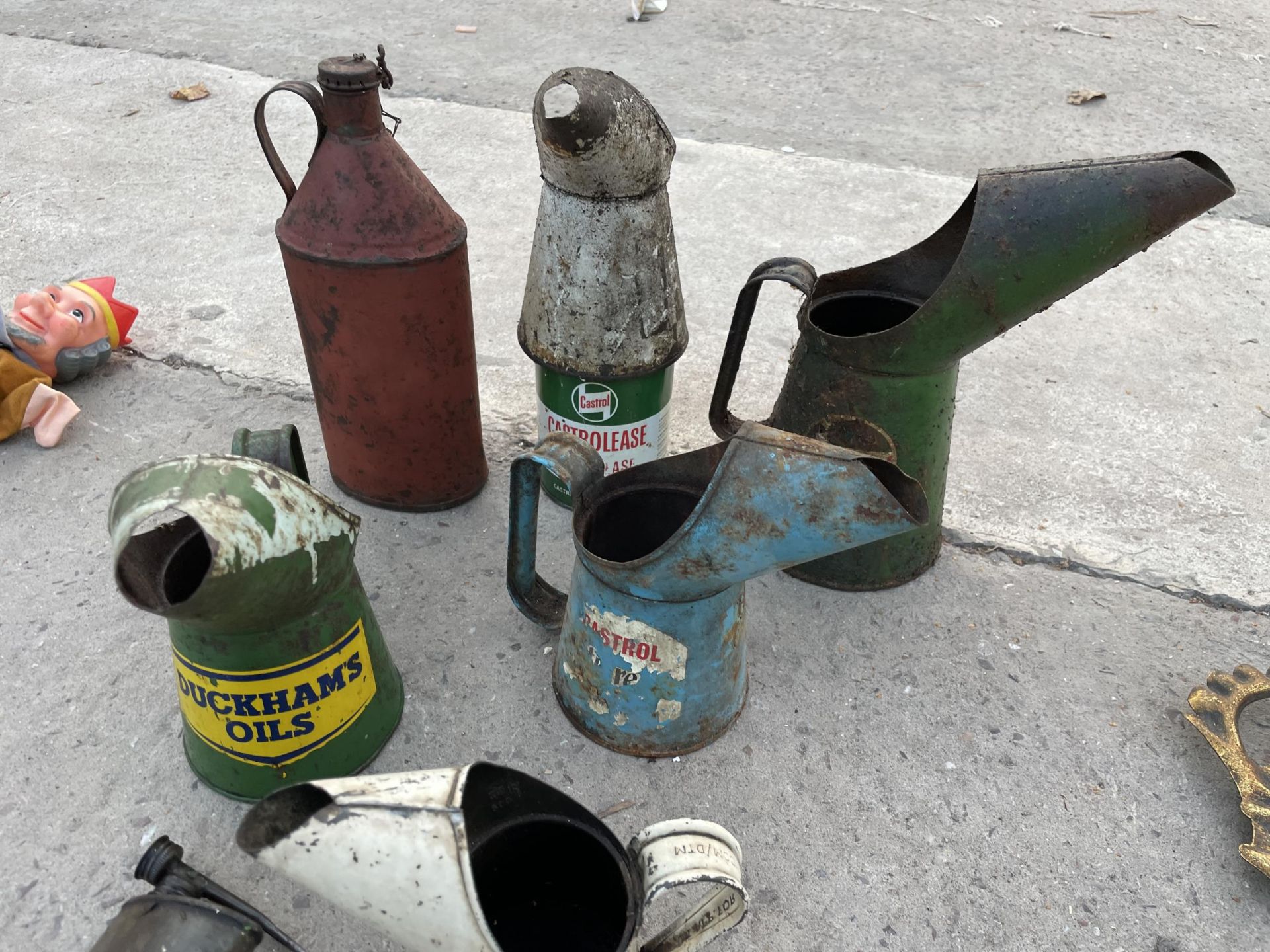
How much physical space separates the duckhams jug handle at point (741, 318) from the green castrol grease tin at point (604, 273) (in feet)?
0.32

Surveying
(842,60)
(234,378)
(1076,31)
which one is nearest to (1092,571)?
(234,378)

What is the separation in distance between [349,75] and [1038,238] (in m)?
1.14

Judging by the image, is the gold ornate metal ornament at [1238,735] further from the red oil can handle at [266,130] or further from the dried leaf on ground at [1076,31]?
the dried leaf on ground at [1076,31]

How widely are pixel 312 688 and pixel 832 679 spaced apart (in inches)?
34.7

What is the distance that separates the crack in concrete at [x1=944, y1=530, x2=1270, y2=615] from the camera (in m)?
1.88

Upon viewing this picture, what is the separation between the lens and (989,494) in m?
2.17

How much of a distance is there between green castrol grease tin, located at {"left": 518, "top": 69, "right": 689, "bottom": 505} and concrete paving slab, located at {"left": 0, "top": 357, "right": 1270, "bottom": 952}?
12.2 inches

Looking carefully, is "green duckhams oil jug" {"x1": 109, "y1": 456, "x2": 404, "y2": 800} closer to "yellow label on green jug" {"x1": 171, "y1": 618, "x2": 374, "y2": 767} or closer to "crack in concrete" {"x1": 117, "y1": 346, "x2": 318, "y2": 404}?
"yellow label on green jug" {"x1": 171, "y1": 618, "x2": 374, "y2": 767}

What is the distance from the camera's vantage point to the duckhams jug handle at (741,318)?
1.71 metres

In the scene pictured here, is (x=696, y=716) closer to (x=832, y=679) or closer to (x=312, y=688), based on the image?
(x=832, y=679)

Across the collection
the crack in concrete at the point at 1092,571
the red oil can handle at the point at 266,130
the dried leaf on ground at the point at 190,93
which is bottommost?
the dried leaf on ground at the point at 190,93

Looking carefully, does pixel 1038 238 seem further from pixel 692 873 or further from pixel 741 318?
pixel 692 873

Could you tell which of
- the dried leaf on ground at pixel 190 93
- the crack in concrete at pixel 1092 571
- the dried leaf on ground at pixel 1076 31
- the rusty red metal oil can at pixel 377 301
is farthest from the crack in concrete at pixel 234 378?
the dried leaf on ground at pixel 1076 31

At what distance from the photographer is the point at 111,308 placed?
237cm
